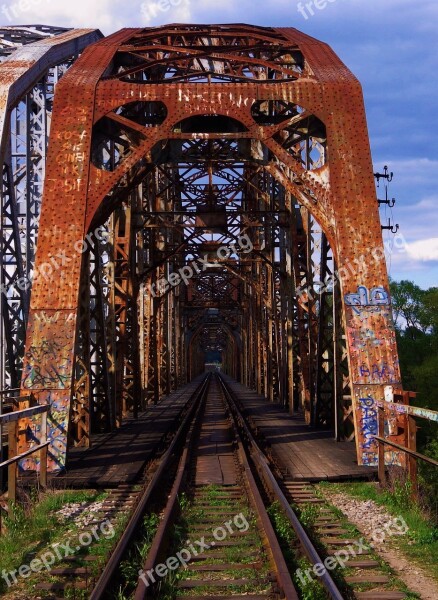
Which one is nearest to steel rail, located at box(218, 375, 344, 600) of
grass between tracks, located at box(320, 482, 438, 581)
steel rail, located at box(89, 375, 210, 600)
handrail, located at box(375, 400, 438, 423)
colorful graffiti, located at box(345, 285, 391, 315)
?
grass between tracks, located at box(320, 482, 438, 581)

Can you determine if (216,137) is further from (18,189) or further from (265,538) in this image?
(18,189)

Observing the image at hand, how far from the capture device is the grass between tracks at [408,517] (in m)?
5.70

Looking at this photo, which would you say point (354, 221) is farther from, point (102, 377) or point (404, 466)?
point (102, 377)

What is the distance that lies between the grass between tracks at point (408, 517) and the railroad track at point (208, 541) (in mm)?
529

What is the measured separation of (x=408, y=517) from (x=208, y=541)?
219 cm

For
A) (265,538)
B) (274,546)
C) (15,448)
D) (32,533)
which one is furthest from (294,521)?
(15,448)

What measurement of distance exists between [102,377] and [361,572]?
9.61 metres

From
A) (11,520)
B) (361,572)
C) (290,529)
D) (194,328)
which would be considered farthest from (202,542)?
(194,328)

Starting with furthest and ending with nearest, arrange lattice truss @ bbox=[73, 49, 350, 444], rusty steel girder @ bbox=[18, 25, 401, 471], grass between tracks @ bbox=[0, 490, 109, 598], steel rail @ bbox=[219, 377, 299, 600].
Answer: lattice truss @ bbox=[73, 49, 350, 444]
rusty steel girder @ bbox=[18, 25, 401, 471]
grass between tracks @ bbox=[0, 490, 109, 598]
steel rail @ bbox=[219, 377, 299, 600]

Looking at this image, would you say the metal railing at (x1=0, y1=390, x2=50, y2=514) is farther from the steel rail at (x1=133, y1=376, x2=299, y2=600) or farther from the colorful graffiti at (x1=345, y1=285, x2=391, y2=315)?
the colorful graffiti at (x1=345, y1=285, x2=391, y2=315)

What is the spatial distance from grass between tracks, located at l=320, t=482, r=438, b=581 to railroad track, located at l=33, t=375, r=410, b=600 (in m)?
0.53

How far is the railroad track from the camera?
4855mm

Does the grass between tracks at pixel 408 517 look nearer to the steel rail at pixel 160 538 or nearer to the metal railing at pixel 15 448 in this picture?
the steel rail at pixel 160 538

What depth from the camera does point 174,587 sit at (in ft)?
16.2
